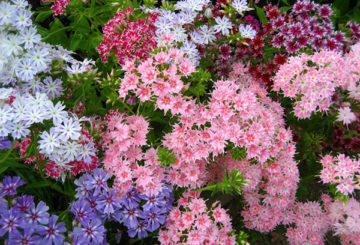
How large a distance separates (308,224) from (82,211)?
1.49 m

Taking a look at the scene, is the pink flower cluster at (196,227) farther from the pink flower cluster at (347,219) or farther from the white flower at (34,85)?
the white flower at (34,85)

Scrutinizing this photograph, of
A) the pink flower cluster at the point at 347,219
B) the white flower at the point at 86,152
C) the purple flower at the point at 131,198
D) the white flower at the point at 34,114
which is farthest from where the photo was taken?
the pink flower cluster at the point at 347,219

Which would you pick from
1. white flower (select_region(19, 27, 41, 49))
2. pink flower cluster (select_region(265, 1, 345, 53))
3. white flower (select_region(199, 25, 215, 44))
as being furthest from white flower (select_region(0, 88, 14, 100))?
pink flower cluster (select_region(265, 1, 345, 53))

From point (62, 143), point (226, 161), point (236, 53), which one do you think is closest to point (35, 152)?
point (62, 143)

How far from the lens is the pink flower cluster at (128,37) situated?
1922 mm

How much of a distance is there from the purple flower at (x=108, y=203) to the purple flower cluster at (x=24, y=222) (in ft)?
0.78

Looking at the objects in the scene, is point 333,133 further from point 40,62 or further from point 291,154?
point 40,62

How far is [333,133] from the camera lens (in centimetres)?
240

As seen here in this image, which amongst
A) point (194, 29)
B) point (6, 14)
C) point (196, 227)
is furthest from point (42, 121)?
point (194, 29)

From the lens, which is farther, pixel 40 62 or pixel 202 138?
pixel 202 138

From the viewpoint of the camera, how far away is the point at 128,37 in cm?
193

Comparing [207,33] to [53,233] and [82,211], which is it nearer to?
[82,211]

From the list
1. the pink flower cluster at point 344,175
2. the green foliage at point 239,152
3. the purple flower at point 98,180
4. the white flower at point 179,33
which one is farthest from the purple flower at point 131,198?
the pink flower cluster at point 344,175

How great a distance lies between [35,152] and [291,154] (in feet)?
4.93
